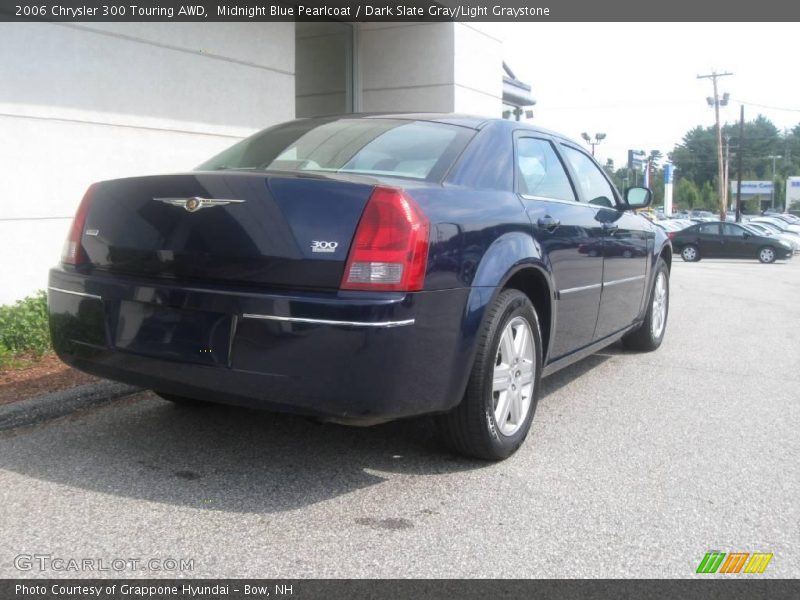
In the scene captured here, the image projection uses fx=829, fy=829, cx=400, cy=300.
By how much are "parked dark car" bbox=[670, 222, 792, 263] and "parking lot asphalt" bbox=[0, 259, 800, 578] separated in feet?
80.9

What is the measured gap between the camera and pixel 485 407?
3.59m

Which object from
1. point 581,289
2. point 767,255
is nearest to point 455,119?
point 581,289

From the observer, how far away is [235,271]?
3.20 metres

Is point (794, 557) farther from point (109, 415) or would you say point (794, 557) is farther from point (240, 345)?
point (109, 415)

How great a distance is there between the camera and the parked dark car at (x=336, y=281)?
3082 mm

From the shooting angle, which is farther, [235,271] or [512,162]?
[512,162]

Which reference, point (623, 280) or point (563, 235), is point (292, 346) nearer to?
point (563, 235)

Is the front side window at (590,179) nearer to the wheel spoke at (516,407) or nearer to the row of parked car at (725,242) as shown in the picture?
the wheel spoke at (516,407)

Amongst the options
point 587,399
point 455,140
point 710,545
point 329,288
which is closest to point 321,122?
point 455,140

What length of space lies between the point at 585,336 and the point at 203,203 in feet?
8.30

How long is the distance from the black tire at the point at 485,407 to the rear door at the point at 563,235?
509 millimetres

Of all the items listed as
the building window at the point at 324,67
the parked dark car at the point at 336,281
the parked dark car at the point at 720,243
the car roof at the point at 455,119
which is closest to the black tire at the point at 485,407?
the parked dark car at the point at 336,281

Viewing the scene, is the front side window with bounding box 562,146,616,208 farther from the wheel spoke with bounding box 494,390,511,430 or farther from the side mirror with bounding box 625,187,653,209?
the wheel spoke with bounding box 494,390,511,430
